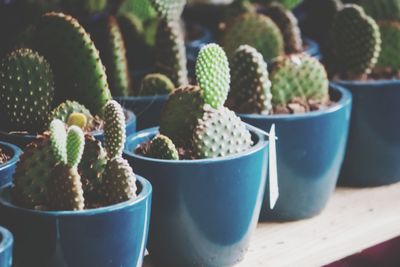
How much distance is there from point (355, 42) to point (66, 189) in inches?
26.8

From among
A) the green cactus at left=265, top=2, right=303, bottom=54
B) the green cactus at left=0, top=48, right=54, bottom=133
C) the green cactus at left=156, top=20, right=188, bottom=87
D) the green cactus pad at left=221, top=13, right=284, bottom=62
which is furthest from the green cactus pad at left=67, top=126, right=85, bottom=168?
the green cactus at left=265, top=2, right=303, bottom=54

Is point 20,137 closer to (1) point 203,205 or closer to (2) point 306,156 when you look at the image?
(1) point 203,205

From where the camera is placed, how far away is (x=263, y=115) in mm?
1206

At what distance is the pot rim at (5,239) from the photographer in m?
0.83

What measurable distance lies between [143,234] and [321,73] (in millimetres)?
470

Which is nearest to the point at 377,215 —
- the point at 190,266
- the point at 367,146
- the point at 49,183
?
the point at 367,146

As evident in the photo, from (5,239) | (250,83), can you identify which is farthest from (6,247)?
(250,83)

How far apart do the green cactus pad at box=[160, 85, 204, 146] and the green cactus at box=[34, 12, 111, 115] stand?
0.10 meters

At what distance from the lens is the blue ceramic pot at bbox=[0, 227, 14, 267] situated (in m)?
0.83

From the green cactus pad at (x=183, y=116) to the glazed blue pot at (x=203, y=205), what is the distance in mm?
56

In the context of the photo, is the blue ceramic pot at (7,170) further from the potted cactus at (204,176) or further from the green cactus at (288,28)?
the green cactus at (288,28)

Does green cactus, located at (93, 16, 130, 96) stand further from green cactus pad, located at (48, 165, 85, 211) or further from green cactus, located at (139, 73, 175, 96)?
green cactus pad, located at (48, 165, 85, 211)

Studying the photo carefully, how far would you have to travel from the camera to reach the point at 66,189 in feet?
2.94

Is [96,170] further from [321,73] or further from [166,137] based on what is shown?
[321,73]
